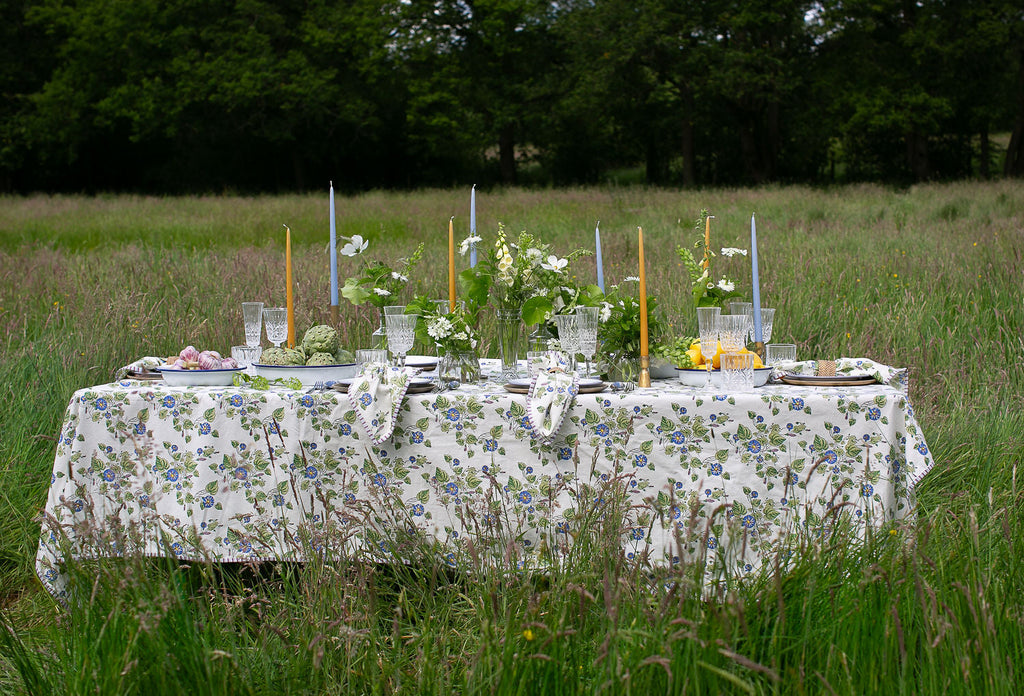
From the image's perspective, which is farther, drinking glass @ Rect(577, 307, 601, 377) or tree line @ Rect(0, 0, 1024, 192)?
tree line @ Rect(0, 0, 1024, 192)

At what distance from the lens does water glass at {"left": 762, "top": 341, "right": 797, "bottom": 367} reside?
2971 millimetres

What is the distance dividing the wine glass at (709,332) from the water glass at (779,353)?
0.30m

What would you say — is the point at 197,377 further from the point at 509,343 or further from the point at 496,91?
the point at 496,91

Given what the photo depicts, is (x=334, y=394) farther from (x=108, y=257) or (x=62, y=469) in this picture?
(x=108, y=257)

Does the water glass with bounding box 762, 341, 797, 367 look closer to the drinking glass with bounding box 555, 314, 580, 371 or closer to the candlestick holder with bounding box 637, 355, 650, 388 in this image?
the candlestick holder with bounding box 637, 355, 650, 388

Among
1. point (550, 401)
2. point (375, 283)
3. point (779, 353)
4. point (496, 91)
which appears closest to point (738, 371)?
point (779, 353)

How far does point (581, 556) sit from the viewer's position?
6.98 ft

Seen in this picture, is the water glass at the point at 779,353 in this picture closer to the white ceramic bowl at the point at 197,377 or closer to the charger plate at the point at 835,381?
the charger plate at the point at 835,381

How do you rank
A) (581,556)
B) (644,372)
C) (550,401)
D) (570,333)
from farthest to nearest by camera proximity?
(644,372) < (570,333) < (550,401) < (581,556)

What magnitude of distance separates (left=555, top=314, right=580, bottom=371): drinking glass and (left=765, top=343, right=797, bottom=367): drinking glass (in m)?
0.72

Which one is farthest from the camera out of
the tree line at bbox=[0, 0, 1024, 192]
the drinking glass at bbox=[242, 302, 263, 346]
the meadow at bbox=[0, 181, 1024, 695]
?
the tree line at bbox=[0, 0, 1024, 192]

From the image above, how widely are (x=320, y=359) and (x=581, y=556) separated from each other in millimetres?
1276

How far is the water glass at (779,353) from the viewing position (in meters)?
2.97

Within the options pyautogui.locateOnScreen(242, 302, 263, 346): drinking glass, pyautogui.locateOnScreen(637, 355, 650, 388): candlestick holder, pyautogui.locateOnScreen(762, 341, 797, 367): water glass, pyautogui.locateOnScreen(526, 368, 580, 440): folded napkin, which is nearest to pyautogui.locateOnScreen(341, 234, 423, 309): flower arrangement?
pyautogui.locateOnScreen(242, 302, 263, 346): drinking glass
